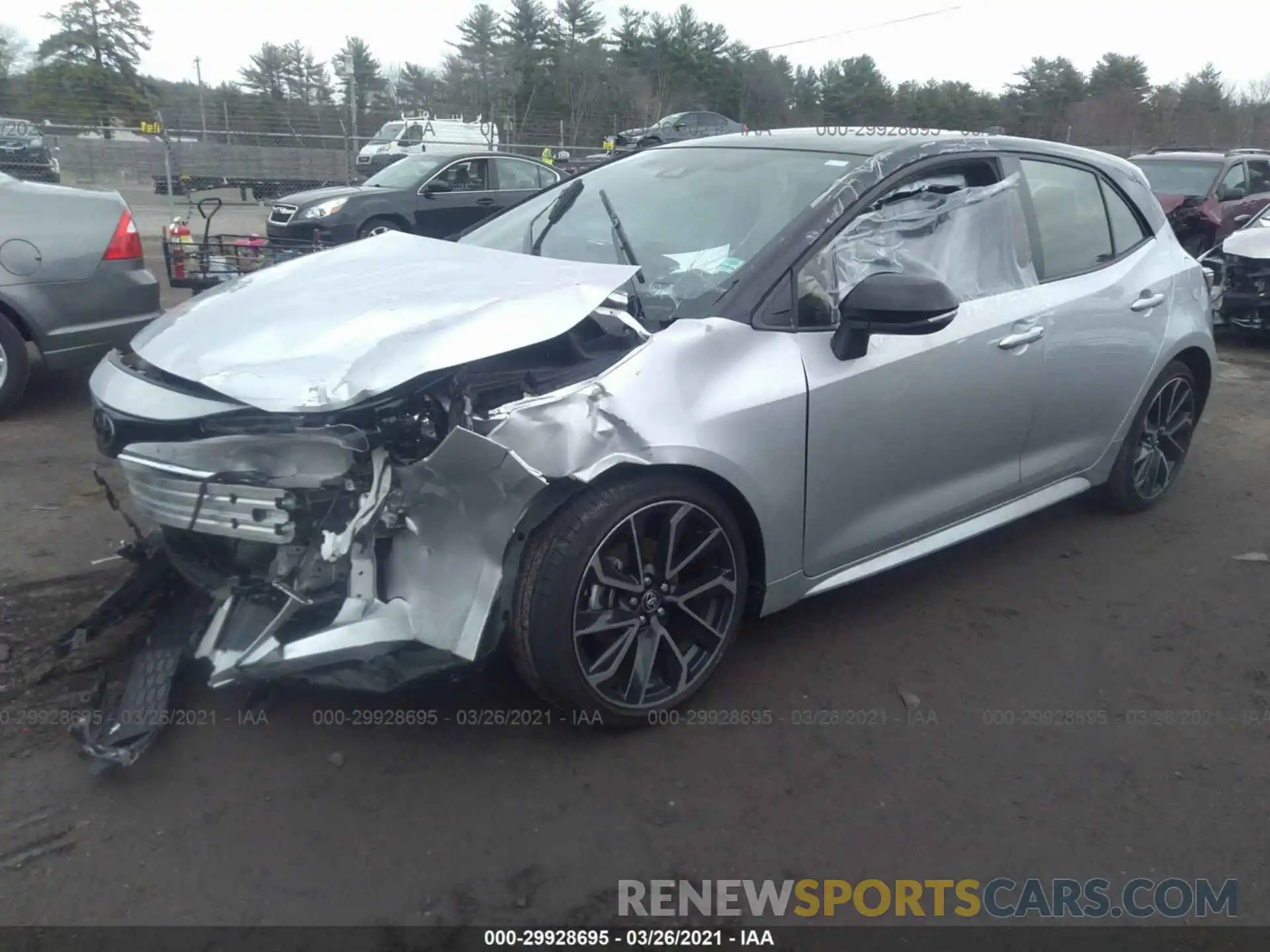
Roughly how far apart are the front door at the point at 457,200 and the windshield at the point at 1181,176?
337 inches

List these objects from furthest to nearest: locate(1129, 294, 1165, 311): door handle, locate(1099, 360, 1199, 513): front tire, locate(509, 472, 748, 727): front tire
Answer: locate(1099, 360, 1199, 513): front tire → locate(1129, 294, 1165, 311): door handle → locate(509, 472, 748, 727): front tire

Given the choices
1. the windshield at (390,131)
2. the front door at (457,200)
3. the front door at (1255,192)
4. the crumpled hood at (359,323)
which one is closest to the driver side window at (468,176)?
the front door at (457,200)

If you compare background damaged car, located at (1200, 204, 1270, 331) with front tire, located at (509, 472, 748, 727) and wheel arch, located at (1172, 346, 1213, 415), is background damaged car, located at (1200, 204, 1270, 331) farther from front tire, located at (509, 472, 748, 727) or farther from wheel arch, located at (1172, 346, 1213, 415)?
front tire, located at (509, 472, 748, 727)

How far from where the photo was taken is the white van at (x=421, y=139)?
2297 centimetres

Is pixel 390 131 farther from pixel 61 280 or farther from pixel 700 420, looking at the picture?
pixel 700 420

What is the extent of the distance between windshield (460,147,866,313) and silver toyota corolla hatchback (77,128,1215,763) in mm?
14

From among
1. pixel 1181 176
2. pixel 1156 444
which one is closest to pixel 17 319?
pixel 1156 444

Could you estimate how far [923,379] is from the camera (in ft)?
11.2

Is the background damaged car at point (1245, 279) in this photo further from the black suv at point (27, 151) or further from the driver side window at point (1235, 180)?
the black suv at point (27, 151)

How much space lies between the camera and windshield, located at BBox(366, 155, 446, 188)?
533 inches

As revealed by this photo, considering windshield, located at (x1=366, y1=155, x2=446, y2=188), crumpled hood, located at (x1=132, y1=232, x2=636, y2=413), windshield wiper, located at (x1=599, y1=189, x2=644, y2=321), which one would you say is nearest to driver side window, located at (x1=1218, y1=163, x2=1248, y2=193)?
windshield, located at (x1=366, y1=155, x2=446, y2=188)

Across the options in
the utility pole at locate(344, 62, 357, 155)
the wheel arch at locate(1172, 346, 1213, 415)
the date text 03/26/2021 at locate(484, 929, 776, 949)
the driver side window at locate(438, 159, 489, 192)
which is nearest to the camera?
the date text 03/26/2021 at locate(484, 929, 776, 949)

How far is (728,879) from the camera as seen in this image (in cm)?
251

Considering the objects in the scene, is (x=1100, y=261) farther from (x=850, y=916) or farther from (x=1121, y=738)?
(x=850, y=916)
